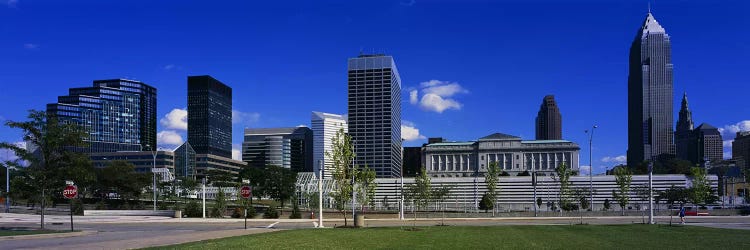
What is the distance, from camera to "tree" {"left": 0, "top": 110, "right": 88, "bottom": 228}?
33.0 metres

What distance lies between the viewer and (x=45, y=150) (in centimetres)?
3359

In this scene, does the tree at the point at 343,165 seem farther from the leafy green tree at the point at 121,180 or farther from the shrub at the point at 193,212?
the leafy green tree at the point at 121,180

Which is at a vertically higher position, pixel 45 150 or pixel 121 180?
pixel 45 150

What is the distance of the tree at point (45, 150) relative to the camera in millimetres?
33000

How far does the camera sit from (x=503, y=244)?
76.6ft

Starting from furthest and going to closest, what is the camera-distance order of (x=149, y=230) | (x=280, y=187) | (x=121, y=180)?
(x=280, y=187) < (x=121, y=180) < (x=149, y=230)

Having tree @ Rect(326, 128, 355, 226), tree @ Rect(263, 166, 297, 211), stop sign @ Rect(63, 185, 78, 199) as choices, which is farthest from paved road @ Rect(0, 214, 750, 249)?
tree @ Rect(263, 166, 297, 211)

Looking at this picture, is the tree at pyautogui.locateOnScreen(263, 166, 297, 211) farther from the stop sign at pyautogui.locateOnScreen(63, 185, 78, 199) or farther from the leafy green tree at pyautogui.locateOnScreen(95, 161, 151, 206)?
the stop sign at pyautogui.locateOnScreen(63, 185, 78, 199)

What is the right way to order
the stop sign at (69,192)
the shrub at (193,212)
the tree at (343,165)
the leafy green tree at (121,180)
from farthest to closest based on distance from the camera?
the leafy green tree at (121,180), the shrub at (193,212), the tree at (343,165), the stop sign at (69,192)

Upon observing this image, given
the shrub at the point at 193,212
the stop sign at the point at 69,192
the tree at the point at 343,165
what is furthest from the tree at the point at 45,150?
the shrub at the point at 193,212

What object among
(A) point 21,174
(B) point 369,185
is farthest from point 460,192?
(A) point 21,174

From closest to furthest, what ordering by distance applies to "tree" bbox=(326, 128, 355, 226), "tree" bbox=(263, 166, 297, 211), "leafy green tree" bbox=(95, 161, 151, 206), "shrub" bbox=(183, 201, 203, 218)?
"tree" bbox=(326, 128, 355, 226) → "shrub" bbox=(183, 201, 203, 218) → "leafy green tree" bbox=(95, 161, 151, 206) → "tree" bbox=(263, 166, 297, 211)

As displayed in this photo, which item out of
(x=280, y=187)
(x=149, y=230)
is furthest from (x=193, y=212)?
(x=280, y=187)

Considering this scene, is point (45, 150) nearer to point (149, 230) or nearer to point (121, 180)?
point (149, 230)
